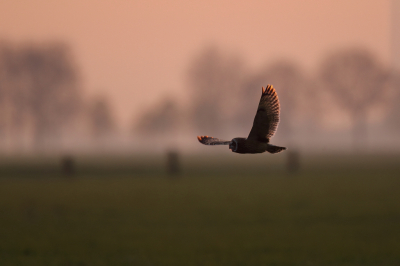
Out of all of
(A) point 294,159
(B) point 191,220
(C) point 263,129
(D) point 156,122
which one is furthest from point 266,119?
(D) point 156,122

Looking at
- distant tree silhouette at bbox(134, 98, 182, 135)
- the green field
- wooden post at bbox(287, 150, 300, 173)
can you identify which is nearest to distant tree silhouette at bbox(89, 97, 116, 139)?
distant tree silhouette at bbox(134, 98, 182, 135)

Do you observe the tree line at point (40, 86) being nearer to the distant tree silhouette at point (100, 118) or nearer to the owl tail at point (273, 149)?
the distant tree silhouette at point (100, 118)

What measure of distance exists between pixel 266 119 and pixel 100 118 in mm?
183511

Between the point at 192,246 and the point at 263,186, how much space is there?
26545mm

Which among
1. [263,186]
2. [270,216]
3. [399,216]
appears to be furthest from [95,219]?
[399,216]

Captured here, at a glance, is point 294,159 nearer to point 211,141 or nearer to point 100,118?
point 211,141

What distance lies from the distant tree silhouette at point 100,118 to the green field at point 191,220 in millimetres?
89766

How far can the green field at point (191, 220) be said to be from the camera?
43.8 metres

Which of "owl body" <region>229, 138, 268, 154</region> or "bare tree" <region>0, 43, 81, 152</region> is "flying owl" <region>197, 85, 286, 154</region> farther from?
"bare tree" <region>0, 43, 81, 152</region>

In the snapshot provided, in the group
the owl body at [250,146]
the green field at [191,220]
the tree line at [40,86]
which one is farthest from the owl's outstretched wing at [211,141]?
the tree line at [40,86]

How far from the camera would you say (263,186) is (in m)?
70.8

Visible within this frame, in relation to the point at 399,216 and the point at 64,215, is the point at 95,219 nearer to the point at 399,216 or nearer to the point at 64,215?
the point at 64,215

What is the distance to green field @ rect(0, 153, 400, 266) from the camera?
1725 inches

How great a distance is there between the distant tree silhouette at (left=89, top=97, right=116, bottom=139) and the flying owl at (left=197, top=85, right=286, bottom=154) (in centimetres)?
16582
